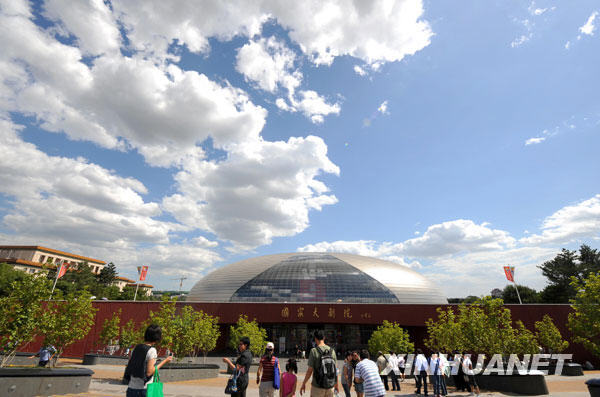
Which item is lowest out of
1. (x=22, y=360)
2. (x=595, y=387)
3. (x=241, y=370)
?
(x=22, y=360)

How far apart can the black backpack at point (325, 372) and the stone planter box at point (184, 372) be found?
14963mm

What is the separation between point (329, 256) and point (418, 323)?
21.4m

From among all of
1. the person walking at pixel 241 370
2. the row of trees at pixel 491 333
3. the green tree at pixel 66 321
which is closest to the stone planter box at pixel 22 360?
the green tree at pixel 66 321

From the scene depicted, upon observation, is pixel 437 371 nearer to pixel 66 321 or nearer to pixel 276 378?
pixel 276 378

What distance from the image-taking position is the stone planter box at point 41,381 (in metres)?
10.7

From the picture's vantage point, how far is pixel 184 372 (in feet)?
61.1

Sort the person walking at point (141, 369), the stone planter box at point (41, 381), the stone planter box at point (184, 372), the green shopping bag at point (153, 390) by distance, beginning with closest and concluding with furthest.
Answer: the green shopping bag at point (153, 390)
the person walking at point (141, 369)
the stone planter box at point (41, 381)
the stone planter box at point (184, 372)

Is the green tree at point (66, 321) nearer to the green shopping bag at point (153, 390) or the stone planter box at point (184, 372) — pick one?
the stone planter box at point (184, 372)

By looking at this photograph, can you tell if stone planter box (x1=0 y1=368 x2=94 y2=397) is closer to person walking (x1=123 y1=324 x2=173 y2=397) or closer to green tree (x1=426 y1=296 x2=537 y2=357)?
person walking (x1=123 y1=324 x2=173 y2=397)

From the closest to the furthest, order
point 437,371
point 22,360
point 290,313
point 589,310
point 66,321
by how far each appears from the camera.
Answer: point 437,371 → point 589,310 → point 66,321 → point 22,360 → point 290,313

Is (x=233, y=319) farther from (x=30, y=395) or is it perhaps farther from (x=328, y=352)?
(x=328, y=352)

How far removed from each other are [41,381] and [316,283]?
34.4 metres

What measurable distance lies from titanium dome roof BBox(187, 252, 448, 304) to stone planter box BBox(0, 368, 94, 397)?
29.2 metres

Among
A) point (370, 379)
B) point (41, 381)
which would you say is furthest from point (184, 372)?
point (370, 379)
